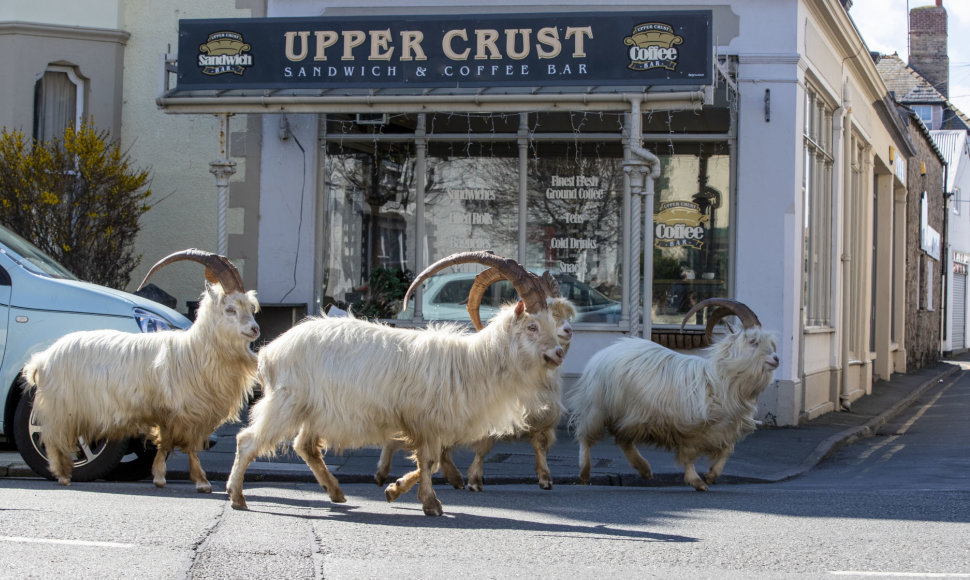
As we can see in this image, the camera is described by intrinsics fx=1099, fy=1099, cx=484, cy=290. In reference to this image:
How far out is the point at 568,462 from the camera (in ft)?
37.9

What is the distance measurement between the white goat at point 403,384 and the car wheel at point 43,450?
Answer: 6.18 ft

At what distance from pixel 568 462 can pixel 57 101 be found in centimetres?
965

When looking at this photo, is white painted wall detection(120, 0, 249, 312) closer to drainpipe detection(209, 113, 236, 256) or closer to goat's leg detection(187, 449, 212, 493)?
drainpipe detection(209, 113, 236, 256)

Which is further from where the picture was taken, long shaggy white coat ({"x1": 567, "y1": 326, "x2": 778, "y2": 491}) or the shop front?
the shop front

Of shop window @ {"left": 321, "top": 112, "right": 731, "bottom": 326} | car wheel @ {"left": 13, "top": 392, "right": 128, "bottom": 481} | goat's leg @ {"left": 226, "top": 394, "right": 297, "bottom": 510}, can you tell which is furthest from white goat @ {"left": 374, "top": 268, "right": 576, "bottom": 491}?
shop window @ {"left": 321, "top": 112, "right": 731, "bottom": 326}

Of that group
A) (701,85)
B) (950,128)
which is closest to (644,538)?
(701,85)

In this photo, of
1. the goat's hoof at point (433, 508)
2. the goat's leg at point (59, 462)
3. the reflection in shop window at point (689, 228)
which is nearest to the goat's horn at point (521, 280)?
the goat's hoof at point (433, 508)

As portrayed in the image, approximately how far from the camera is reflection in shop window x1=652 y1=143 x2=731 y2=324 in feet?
50.1

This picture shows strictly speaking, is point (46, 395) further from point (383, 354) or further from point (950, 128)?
point (950, 128)

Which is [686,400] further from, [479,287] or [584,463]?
[479,287]

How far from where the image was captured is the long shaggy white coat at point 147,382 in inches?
346

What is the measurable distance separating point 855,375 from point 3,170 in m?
15.9

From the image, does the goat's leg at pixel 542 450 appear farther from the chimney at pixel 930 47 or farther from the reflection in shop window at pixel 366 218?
the chimney at pixel 930 47

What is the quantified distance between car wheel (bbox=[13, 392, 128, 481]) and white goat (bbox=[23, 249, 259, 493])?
28 cm
